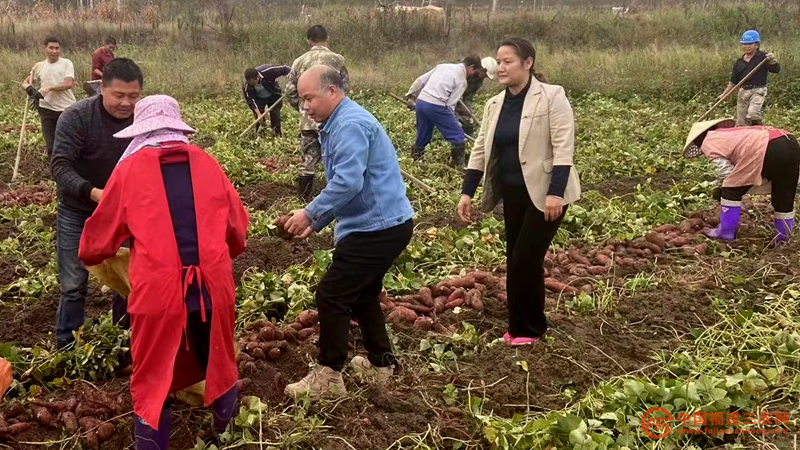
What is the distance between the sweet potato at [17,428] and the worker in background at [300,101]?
4028mm

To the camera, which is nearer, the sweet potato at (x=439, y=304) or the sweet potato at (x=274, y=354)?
the sweet potato at (x=274, y=354)

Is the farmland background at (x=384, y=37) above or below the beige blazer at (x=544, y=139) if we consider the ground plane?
below

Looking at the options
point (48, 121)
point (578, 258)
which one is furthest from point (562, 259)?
point (48, 121)

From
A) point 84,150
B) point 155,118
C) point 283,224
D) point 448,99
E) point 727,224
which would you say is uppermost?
point 155,118

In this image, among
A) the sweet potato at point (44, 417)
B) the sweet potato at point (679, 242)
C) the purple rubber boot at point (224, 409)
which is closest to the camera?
the purple rubber boot at point (224, 409)

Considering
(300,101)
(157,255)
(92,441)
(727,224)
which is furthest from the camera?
(300,101)

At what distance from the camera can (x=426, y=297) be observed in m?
4.66

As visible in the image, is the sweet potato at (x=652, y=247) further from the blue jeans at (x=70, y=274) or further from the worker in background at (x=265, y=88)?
the worker in background at (x=265, y=88)

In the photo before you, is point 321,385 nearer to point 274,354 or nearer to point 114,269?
point 274,354

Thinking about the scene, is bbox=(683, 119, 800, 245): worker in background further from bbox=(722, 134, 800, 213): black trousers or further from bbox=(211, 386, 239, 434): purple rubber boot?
bbox=(211, 386, 239, 434): purple rubber boot

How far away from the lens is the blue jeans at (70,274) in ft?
12.3

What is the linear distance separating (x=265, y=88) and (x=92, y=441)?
8.49 meters

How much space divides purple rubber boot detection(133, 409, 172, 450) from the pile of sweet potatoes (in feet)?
1.57

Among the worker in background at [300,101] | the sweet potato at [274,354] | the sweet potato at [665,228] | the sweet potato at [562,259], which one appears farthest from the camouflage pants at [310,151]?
the sweet potato at [274,354]
